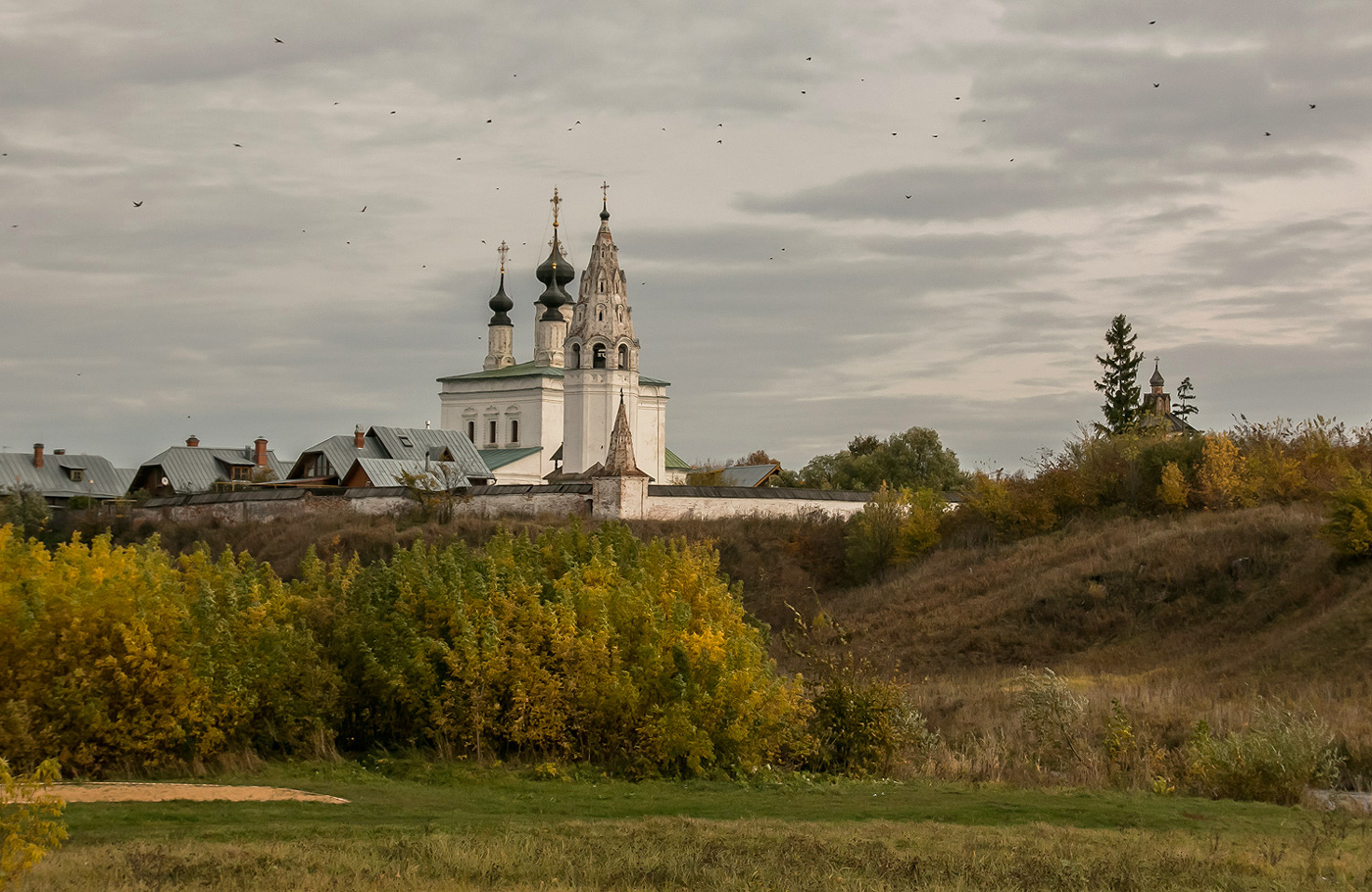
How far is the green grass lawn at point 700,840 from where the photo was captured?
30.7ft

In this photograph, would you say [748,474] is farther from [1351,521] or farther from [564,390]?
[1351,521]

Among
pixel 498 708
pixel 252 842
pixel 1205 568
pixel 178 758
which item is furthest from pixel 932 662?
pixel 252 842

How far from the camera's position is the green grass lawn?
9.34 m

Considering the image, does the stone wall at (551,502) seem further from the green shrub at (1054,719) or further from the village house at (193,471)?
the green shrub at (1054,719)

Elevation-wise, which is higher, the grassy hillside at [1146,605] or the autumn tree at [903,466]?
the autumn tree at [903,466]

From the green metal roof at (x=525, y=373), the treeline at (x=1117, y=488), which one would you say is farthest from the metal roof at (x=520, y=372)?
the treeline at (x=1117, y=488)

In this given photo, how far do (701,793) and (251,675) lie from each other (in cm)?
510

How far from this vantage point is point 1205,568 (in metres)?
32.9

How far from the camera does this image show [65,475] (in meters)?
61.8

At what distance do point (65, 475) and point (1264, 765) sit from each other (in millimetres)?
57178

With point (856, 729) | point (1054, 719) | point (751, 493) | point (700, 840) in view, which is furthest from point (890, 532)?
point (700, 840)

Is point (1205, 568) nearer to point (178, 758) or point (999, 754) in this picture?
point (999, 754)

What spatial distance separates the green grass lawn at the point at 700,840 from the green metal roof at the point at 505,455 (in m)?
51.7

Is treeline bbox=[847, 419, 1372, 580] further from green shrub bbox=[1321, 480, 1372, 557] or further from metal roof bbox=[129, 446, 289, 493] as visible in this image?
metal roof bbox=[129, 446, 289, 493]
